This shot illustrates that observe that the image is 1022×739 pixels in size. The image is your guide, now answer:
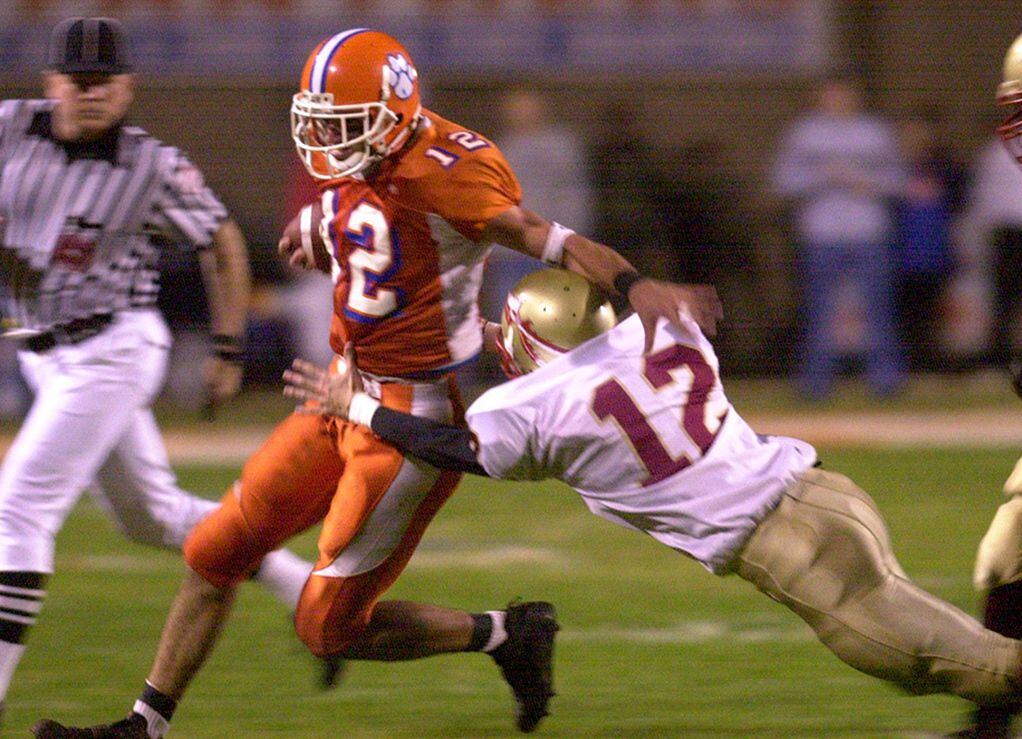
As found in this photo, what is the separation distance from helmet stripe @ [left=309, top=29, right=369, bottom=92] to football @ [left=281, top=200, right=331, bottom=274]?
12.4 inches

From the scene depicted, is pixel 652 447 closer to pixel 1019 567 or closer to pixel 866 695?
pixel 1019 567

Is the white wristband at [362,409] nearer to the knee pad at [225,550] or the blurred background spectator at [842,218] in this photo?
the knee pad at [225,550]

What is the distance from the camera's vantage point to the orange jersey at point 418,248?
12.1 feet

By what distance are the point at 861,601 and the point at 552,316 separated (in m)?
0.83

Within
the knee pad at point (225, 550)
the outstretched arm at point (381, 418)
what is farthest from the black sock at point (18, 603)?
the outstretched arm at point (381, 418)

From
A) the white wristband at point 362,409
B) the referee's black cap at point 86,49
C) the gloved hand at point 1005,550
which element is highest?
the referee's black cap at point 86,49

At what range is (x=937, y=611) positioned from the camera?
347cm

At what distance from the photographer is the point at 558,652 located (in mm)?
4883

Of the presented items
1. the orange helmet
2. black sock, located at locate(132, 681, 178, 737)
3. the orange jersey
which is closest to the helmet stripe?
the orange helmet

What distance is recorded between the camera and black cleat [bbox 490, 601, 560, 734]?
4.09 metres

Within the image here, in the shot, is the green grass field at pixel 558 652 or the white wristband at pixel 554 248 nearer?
the white wristband at pixel 554 248

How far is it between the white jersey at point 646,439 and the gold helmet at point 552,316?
0.04m

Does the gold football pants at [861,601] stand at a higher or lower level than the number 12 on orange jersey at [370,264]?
lower

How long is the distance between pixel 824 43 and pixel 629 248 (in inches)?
86.3
